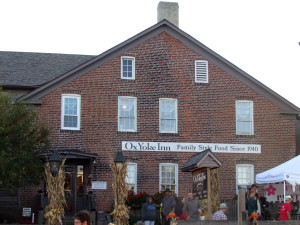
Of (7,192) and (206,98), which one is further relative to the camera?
(206,98)

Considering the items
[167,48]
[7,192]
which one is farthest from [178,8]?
[7,192]

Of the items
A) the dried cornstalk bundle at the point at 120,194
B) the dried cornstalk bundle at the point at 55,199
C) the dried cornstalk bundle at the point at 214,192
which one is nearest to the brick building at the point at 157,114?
the dried cornstalk bundle at the point at 214,192

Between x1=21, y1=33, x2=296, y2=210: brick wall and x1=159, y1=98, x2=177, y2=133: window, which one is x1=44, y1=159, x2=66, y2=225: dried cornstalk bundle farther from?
x1=159, y1=98, x2=177, y2=133: window

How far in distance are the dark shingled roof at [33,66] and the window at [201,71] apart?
5.93 metres

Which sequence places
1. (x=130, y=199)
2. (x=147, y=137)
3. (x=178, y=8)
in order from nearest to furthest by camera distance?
(x=130, y=199), (x=147, y=137), (x=178, y=8)

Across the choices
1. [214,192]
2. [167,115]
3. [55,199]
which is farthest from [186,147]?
[55,199]

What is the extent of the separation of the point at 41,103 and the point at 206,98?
280 inches

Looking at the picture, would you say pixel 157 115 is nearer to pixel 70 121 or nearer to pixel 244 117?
pixel 70 121

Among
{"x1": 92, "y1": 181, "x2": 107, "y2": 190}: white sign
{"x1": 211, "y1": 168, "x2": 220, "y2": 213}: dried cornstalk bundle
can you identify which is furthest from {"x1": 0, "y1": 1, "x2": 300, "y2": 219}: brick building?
{"x1": 211, "y1": 168, "x2": 220, "y2": 213}: dried cornstalk bundle

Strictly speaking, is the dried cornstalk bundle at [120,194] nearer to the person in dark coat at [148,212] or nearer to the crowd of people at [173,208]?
the crowd of people at [173,208]

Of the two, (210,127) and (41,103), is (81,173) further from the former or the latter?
(210,127)

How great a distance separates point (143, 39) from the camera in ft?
82.4

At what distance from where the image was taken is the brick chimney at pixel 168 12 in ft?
94.2

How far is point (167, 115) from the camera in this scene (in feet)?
81.5
